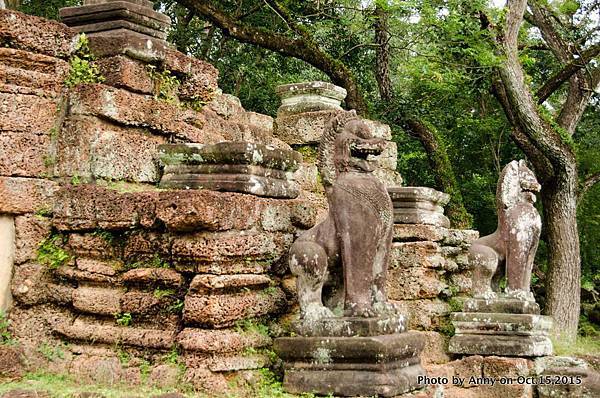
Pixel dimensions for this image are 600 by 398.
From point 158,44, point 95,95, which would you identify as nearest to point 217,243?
point 95,95

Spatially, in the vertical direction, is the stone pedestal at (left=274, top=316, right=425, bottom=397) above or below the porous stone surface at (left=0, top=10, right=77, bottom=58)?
below

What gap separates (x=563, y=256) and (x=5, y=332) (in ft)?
31.8

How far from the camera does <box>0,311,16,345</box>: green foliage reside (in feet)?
17.4

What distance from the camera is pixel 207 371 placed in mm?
4785

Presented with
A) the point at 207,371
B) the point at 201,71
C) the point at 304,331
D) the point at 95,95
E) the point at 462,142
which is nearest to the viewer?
the point at 207,371

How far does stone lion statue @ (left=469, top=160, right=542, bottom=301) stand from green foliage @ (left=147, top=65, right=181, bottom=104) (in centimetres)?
330

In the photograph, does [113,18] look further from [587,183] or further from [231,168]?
[587,183]

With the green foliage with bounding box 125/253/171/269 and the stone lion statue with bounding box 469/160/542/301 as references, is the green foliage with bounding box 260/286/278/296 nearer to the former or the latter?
the green foliage with bounding box 125/253/171/269

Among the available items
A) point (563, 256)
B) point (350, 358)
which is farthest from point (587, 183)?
point (350, 358)

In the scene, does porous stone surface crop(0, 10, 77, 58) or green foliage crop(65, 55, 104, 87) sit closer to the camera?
porous stone surface crop(0, 10, 77, 58)

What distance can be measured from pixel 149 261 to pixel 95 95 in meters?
1.50

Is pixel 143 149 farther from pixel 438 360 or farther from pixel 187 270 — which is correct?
pixel 438 360

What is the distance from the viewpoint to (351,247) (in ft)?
16.9

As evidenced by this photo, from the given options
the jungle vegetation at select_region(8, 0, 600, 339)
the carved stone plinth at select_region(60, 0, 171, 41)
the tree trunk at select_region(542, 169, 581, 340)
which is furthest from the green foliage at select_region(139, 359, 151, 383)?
the tree trunk at select_region(542, 169, 581, 340)
